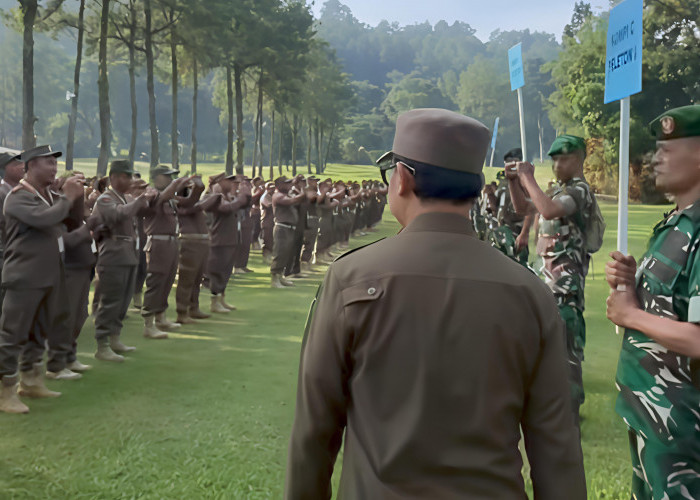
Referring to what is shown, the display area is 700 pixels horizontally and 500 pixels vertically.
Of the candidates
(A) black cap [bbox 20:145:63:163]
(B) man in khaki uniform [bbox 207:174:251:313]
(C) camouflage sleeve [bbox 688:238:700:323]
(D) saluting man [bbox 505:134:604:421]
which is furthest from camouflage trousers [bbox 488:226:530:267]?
(B) man in khaki uniform [bbox 207:174:251:313]

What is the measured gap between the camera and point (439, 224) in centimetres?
175

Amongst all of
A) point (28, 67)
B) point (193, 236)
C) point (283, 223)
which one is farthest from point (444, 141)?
point (28, 67)

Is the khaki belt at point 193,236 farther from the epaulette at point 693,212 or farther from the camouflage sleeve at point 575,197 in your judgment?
the epaulette at point 693,212

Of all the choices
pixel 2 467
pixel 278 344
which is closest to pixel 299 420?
pixel 2 467

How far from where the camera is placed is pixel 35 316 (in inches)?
241

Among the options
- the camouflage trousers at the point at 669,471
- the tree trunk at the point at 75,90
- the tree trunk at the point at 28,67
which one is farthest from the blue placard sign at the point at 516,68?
the tree trunk at the point at 75,90

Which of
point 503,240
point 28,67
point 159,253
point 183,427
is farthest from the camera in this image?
point 28,67

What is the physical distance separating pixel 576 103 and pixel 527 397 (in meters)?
39.7

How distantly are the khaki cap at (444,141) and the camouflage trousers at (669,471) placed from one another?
4.82 ft

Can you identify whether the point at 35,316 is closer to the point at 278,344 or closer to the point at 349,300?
the point at 278,344

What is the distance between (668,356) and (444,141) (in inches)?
55.3

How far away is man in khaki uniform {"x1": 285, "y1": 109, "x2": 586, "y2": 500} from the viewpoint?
1.65 meters

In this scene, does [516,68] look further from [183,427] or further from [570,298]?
[183,427]

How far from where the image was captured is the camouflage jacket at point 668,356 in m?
2.52
